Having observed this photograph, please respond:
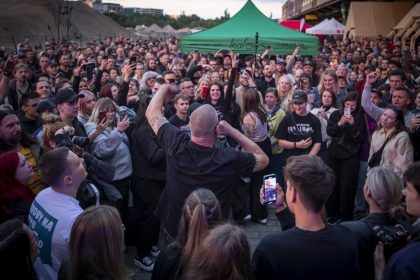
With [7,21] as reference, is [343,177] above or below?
below

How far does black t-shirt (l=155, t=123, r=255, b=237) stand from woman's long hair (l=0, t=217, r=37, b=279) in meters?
1.38

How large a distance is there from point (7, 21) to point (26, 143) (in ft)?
150

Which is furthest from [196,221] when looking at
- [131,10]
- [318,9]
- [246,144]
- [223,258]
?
[131,10]

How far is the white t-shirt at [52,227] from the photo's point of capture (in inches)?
110

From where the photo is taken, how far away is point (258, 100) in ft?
19.9

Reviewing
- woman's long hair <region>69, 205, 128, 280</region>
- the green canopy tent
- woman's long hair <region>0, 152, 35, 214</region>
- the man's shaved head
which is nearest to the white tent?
the green canopy tent

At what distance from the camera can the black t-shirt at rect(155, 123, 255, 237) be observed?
11.0 ft

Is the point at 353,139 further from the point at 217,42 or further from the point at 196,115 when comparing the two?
the point at 217,42

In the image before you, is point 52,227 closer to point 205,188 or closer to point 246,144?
point 205,188

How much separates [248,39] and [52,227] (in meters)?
9.17

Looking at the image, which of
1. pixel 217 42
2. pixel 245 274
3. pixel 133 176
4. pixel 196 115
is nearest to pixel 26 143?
pixel 133 176

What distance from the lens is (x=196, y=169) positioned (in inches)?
133

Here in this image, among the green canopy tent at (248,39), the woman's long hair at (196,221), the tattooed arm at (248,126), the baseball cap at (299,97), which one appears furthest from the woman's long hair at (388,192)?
the green canopy tent at (248,39)

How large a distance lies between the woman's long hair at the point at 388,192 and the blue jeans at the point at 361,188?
3.03 m
